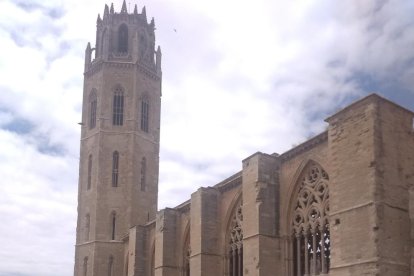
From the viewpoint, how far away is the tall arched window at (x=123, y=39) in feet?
123

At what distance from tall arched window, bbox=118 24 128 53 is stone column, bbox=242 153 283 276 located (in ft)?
60.4

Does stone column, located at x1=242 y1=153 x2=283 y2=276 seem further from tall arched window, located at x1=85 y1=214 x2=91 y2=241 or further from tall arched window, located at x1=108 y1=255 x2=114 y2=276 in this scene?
tall arched window, located at x1=85 y1=214 x2=91 y2=241

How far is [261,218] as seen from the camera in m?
20.1

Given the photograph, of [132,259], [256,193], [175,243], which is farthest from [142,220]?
[256,193]

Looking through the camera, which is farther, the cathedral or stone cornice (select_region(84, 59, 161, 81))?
stone cornice (select_region(84, 59, 161, 81))

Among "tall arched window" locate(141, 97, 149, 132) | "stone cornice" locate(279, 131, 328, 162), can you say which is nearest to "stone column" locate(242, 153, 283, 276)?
"stone cornice" locate(279, 131, 328, 162)

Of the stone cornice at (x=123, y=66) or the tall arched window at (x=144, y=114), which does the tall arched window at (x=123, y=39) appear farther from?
the tall arched window at (x=144, y=114)

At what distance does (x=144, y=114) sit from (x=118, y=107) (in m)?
1.48

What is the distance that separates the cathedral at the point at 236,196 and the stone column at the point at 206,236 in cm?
4

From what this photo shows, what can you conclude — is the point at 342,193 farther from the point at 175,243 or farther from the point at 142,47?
the point at 142,47

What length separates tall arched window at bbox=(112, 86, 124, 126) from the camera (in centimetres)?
3572

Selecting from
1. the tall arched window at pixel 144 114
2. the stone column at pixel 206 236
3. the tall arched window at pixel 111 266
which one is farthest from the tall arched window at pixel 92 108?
the stone column at pixel 206 236

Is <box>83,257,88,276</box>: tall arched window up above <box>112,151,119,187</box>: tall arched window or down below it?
below

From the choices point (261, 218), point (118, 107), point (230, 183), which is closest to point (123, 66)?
point (118, 107)
